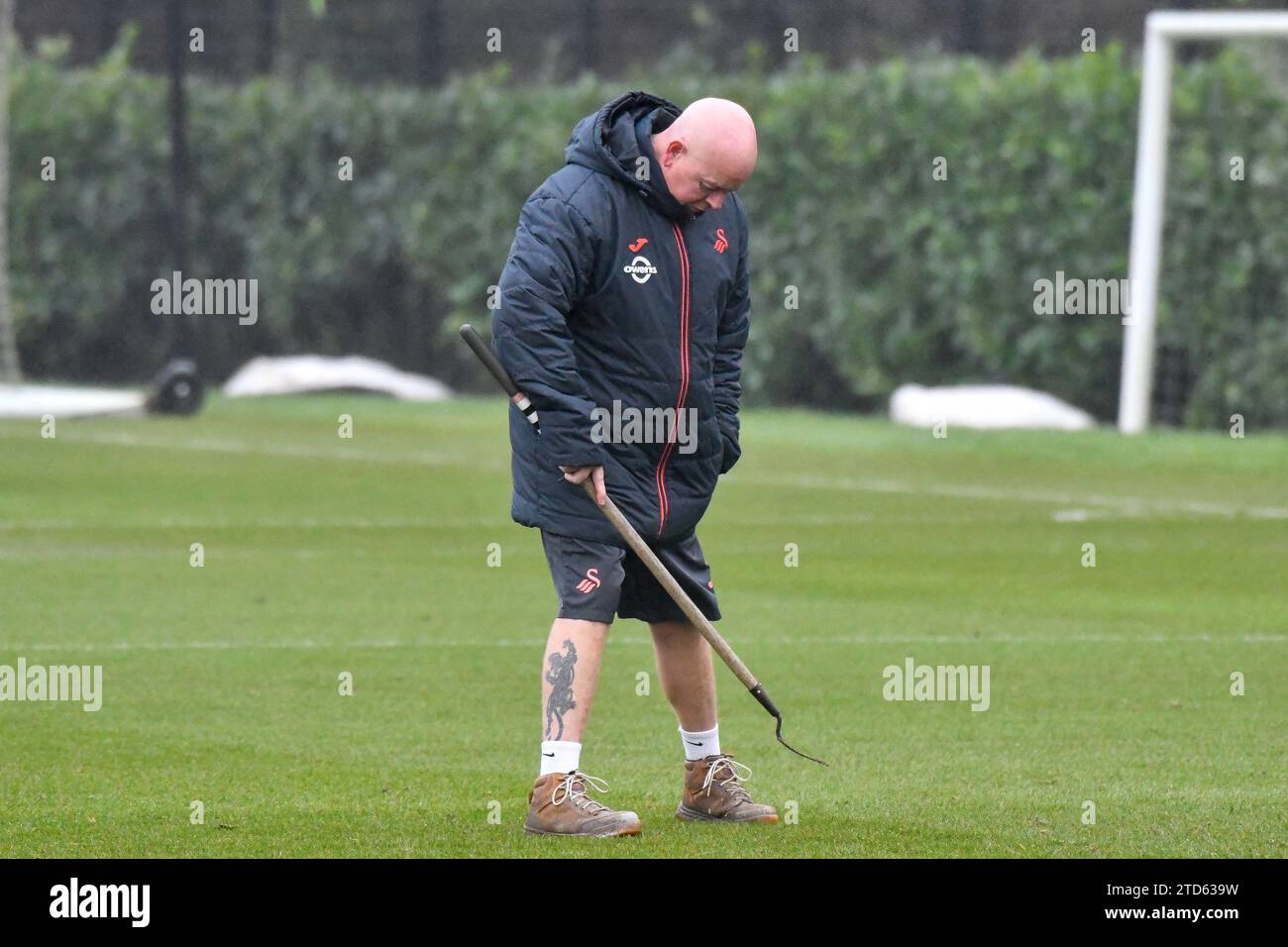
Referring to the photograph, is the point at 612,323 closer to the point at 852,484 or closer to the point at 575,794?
the point at 575,794

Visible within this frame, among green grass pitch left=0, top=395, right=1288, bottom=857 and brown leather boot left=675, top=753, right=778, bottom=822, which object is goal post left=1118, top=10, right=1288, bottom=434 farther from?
brown leather boot left=675, top=753, right=778, bottom=822

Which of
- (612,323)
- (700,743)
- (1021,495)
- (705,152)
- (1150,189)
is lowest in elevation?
(1021,495)

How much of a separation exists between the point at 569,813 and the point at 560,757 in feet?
0.54

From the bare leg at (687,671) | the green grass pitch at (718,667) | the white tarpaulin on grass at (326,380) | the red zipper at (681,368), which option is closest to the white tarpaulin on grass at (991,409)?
the green grass pitch at (718,667)

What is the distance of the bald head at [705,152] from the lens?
21.6ft

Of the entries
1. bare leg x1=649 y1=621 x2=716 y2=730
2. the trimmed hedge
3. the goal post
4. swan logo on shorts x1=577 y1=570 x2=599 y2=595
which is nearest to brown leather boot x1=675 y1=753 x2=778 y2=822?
bare leg x1=649 y1=621 x2=716 y2=730

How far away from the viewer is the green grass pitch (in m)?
6.91

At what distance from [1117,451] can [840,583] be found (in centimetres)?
669

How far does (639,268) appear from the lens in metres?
6.71

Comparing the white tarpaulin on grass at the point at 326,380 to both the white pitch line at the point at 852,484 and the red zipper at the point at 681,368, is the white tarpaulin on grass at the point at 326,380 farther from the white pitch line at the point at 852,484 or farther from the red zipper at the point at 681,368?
the red zipper at the point at 681,368

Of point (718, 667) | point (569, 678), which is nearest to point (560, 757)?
point (569, 678)

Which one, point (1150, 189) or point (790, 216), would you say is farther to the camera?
point (790, 216)
